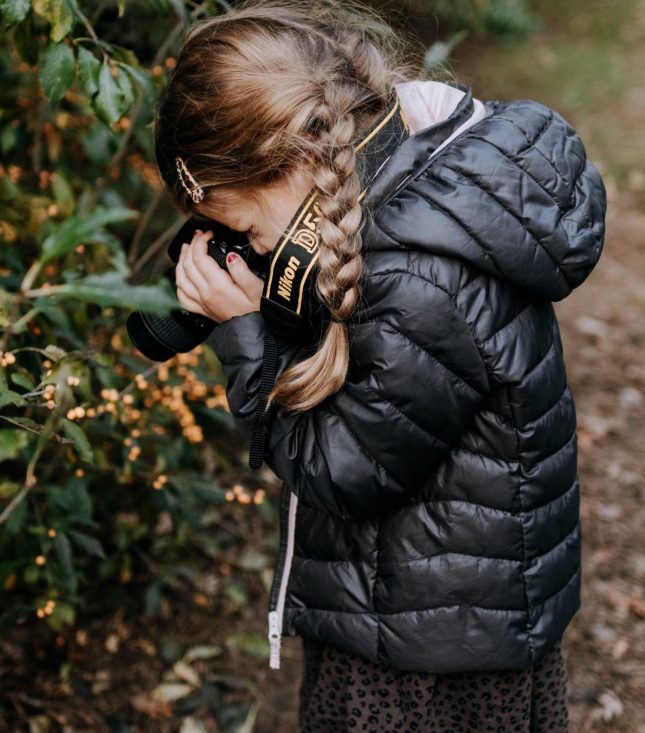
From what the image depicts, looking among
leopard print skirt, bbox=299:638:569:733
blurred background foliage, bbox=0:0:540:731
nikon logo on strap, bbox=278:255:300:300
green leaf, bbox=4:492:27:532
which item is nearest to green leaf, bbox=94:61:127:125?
blurred background foliage, bbox=0:0:540:731

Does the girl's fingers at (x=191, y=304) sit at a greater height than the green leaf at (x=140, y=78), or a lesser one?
lesser

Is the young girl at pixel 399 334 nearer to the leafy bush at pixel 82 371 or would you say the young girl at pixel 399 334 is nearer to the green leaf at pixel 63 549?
the leafy bush at pixel 82 371

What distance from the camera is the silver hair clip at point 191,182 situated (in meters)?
1.43

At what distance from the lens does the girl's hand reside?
146 centimetres

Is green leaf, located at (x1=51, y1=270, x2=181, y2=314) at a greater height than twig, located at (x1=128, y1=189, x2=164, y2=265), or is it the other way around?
→ green leaf, located at (x1=51, y1=270, x2=181, y2=314)

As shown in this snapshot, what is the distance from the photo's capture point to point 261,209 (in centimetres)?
141

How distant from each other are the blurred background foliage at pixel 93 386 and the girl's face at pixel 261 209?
0.60ft

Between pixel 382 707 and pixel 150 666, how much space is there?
1.01 metres

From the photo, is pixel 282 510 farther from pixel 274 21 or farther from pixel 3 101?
pixel 3 101

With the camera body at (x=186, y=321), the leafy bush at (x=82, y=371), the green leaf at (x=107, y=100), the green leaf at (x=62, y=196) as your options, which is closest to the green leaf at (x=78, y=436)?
the leafy bush at (x=82, y=371)

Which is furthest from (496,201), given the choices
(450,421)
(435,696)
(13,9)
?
(435,696)

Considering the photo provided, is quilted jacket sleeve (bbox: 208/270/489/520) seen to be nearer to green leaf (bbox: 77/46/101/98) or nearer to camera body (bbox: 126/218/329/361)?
camera body (bbox: 126/218/329/361)

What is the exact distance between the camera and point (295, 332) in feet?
4.61

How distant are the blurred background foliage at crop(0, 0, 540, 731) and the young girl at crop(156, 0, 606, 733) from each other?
22 cm
